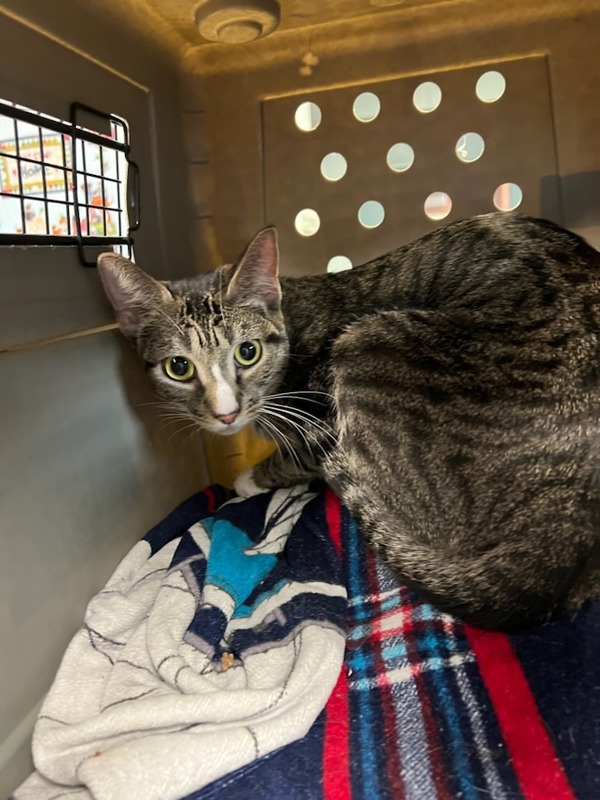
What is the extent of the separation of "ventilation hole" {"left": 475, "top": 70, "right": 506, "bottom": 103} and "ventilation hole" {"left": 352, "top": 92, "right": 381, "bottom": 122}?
26 centimetres

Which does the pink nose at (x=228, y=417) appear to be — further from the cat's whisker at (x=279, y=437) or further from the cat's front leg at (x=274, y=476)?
the cat's front leg at (x=274, y=476)

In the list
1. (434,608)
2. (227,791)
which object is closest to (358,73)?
(434,608)

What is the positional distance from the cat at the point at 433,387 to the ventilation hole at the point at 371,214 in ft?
0.66

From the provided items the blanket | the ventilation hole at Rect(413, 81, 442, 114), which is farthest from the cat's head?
the ventilation hole at Rect(413, 81, 442, 114)

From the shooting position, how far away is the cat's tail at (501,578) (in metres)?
1.10

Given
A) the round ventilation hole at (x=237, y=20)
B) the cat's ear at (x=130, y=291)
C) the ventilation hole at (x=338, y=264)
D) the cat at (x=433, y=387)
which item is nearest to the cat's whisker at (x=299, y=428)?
the cat at (x=433, y=387)

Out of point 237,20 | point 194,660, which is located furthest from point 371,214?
point 194,660

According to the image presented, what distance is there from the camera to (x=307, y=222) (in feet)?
6.17

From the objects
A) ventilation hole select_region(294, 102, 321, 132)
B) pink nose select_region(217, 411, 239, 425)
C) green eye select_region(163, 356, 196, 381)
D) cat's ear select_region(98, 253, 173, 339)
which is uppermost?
ventilation hole select_region(294, 102, 321, 132)

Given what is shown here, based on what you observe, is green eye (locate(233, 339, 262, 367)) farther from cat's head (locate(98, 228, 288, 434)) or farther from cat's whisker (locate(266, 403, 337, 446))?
cat's whisker (locate(266, 403, 337, 446))

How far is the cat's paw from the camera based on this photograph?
1.74 m

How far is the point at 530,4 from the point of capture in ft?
5.39

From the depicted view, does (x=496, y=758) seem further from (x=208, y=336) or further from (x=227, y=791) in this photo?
(x=208, y=336)

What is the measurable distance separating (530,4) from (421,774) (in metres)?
1.72
